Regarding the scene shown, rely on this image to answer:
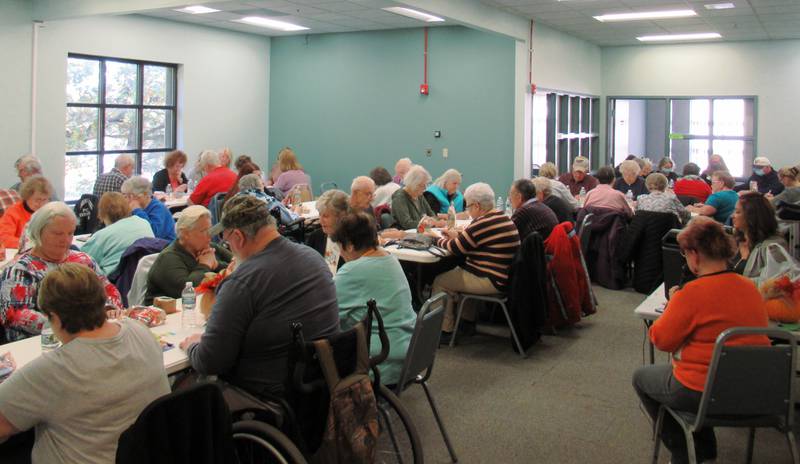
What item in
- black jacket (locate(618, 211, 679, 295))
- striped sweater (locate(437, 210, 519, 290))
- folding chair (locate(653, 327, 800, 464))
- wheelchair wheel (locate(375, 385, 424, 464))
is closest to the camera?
folding chair (locate(653, 327, 800, 464))

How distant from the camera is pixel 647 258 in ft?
23.2

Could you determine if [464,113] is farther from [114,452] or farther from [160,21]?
[114,452]

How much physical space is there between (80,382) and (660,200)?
599 centimetres

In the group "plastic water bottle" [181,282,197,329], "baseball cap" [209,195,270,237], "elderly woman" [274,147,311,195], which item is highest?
"elderly woman" [274,147,311,195]

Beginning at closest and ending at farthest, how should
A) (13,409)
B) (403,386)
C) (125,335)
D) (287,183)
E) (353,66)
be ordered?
1. (13,409)
2. (125,335)
3. (403,386)
4. (287,183)
5. (353,66)

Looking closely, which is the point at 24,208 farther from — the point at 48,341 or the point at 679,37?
the point at 679,37

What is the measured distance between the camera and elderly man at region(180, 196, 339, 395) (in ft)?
8.84

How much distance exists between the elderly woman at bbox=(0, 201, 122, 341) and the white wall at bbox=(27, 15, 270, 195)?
5512 millimetres

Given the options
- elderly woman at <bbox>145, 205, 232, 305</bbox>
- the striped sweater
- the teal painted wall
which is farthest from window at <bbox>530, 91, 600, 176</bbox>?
elderly woman at <bbox>145, 205, 232, 305</bbox>

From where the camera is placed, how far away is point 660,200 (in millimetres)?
7094

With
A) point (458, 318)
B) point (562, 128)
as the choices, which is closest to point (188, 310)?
point (458, 318)

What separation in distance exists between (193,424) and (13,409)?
46cm

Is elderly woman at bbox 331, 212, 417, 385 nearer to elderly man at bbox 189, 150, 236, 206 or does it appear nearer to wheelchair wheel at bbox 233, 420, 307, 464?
wheelchair wheel at bbox 233, 420, 307, 464

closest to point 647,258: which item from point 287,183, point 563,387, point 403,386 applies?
point 563,387
